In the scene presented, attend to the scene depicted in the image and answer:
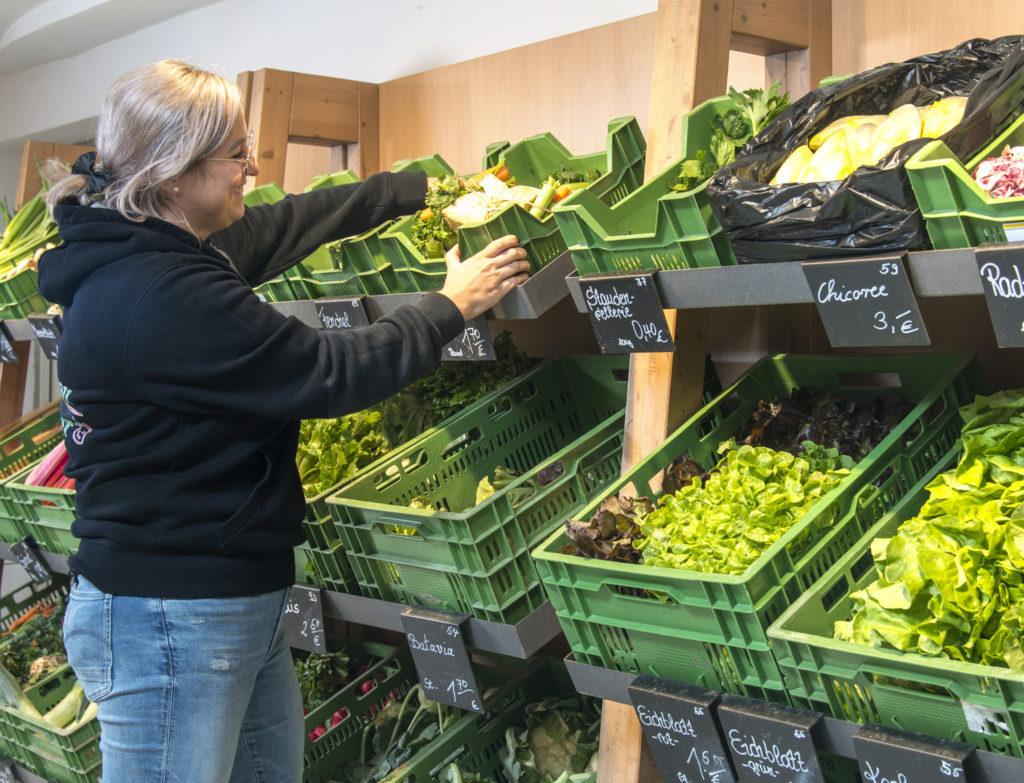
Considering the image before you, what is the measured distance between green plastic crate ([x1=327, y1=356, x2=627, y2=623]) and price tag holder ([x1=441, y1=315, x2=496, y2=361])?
268 mm

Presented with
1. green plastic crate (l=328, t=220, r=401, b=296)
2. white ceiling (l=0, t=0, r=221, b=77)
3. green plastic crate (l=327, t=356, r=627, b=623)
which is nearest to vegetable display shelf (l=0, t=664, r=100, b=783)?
green plastic crate (l=327, t=356, r=627, b=623)

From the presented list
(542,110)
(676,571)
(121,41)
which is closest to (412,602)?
(676,571)

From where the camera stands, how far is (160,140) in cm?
167

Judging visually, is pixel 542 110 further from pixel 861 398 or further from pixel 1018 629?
pixel 1018 629

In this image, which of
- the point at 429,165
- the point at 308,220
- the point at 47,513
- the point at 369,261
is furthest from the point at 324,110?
the point at 47,513

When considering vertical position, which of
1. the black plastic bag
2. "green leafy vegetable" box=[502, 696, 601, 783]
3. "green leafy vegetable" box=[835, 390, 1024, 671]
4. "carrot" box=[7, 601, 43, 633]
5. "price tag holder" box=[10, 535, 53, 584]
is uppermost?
the black plastic bag

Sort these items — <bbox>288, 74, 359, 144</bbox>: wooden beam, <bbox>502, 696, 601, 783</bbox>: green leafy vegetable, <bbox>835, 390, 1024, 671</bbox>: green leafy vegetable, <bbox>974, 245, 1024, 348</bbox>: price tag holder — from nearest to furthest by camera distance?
<bbox>974, 245, 1024, 348</bbox>: price tag holder → <bbox>835, 390, 1024, 671</bbox>: green leafy vegetable → <bbox>502, 696, 601, 783</bbox>: green leafy vegetable → <bbox>288, 74, 359, 144</bbox>: wooden beam

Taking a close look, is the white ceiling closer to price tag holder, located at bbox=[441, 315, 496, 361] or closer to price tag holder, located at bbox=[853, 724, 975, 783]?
price tag holder, located at bbox=[441, 315, 496, 361]

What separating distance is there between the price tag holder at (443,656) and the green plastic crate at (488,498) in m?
0.05

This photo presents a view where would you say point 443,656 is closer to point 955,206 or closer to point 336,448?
point 336,448

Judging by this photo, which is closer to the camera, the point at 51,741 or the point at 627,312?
the point at 627,312

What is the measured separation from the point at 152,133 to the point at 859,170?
3.65ft

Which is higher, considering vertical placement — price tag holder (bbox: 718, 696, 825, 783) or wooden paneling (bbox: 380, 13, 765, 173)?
wooden paneling (bbox: 380, 13, 765, 173)

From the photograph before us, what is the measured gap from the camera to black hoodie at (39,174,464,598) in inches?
63.2
